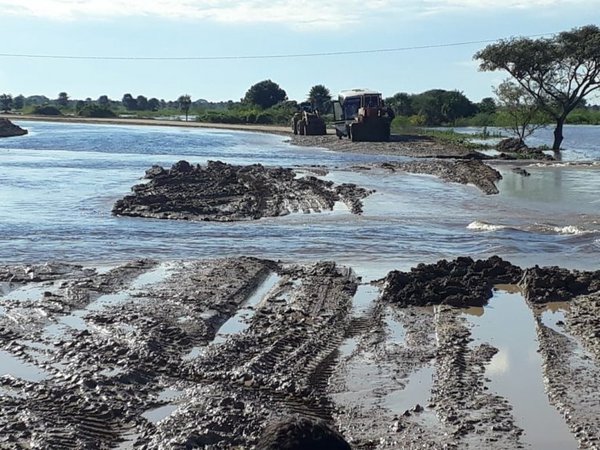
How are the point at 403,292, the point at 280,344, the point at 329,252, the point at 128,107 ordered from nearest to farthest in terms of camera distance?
the point at 280,344 < the point at 403,292 < the point at 329,252 < the point at 128,107

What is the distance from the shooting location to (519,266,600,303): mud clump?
1105 centimetres

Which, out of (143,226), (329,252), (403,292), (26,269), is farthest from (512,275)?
(143,226)

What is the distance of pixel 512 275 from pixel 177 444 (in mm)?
7071

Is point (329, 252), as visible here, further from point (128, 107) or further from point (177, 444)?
point (128, 107)

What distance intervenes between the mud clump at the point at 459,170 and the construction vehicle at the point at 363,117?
15471 millimetres

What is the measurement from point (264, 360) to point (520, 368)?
2.23 m

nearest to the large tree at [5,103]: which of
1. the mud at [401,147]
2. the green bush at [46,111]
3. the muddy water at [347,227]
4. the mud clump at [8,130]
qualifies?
the green bush at [46,111]

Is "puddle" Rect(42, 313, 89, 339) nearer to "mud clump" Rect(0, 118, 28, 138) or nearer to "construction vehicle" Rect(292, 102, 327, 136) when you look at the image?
"construction vehicle" Rect(292, 102, 327, 136)

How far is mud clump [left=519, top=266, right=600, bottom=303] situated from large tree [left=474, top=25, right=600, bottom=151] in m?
34.7

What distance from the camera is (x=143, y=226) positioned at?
17172mm

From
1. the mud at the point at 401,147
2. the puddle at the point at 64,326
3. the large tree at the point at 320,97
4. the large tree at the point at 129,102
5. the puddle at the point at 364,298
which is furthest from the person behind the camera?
the large tree at the point at 129,102

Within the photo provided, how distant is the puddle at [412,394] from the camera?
23.3 ft

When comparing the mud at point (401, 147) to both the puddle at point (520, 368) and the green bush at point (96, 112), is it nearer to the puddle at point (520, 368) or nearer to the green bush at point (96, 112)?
the puddle at point (520, 368)

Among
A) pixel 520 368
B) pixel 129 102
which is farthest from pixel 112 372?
pixel 129 102
